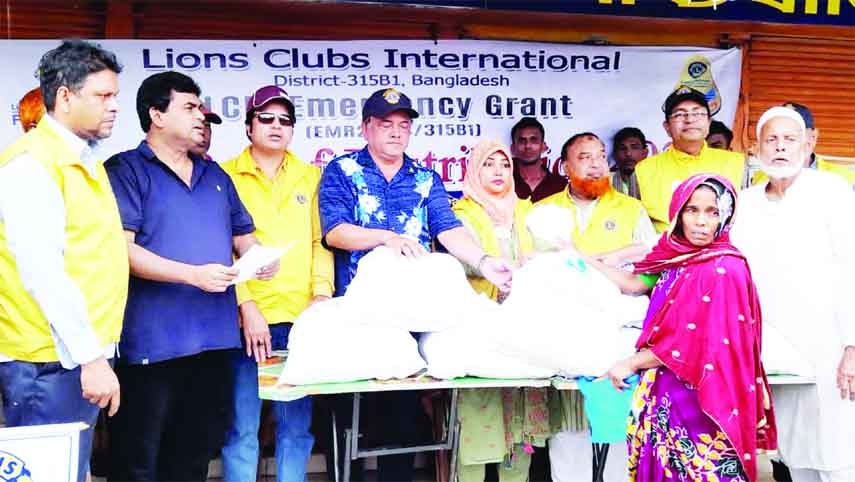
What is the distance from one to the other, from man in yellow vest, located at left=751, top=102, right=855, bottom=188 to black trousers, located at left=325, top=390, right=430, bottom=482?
1.79 m

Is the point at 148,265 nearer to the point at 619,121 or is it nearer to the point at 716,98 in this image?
the point at 619,121

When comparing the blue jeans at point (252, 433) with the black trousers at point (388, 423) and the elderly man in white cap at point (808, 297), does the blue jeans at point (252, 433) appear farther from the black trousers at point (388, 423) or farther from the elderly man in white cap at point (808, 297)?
the elderly man in white cap at point (808, 297)

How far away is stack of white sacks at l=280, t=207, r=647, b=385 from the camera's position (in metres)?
2.87

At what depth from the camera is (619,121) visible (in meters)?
4.67

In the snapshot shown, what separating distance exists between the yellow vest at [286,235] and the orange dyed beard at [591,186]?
44.6 inches

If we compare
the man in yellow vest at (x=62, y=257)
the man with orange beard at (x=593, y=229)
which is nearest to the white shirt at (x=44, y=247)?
the man in yellow vest at (x=62, y=257)

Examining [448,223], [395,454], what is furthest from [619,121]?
[395,454]

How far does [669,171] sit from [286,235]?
1.88 metres

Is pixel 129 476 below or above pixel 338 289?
below

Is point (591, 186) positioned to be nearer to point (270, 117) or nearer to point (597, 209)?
point (597, 209)

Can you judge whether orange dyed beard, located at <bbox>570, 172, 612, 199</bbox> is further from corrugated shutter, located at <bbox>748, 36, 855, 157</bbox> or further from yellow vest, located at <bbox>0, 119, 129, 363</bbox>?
yellow vest, located at <bbox>0, 119, 129, 363</bbox>

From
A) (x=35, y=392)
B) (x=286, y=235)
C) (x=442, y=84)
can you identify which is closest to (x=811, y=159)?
(x=442, y=84)

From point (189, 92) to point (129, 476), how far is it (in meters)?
1.33

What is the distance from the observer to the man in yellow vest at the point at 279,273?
3375 mm
